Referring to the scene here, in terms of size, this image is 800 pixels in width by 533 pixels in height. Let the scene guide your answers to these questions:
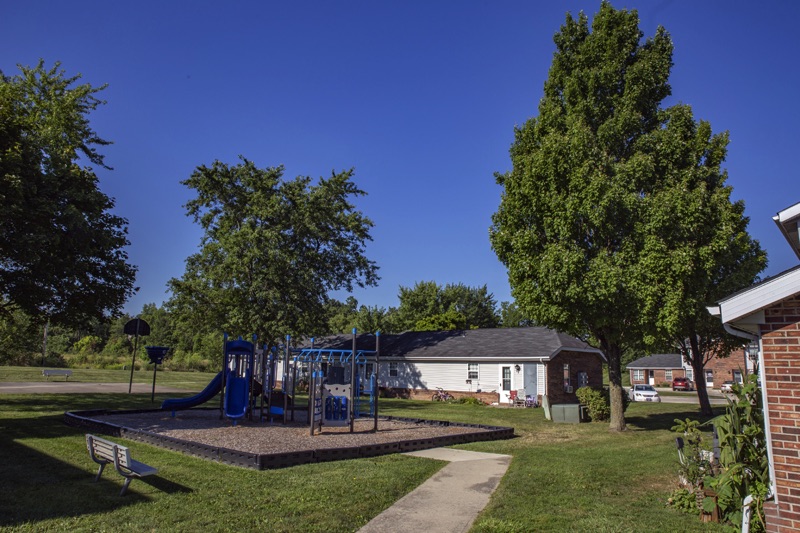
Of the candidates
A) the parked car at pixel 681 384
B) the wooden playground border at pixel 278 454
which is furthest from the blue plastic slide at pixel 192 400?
the parked car at pixel 681 384

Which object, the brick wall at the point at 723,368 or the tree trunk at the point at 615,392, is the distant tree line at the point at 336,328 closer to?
the brick wall at the point at 723,368

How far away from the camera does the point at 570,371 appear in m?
32.6

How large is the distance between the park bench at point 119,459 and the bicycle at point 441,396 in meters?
26.1

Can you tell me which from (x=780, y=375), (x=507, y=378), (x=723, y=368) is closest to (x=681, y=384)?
(x=723, y=368)

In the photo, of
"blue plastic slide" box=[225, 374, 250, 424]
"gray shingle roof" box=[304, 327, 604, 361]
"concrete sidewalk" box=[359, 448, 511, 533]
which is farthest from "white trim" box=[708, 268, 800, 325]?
"gray shingle roof" box=[304, 327, 604, 361]

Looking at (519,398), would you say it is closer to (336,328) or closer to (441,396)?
(441,396)

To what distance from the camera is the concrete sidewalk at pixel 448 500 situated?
22.9 feet

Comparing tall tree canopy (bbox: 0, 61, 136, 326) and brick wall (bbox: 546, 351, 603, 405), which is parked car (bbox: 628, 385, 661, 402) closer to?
brick wall (bbox: 546, 351, 603, 405)

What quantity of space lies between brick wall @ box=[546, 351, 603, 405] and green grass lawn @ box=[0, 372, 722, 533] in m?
17.2

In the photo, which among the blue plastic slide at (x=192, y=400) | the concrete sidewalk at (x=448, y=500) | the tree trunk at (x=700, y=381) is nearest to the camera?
the concrete sidewalk at (x=448, y=500)

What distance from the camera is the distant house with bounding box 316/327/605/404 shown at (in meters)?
30.8

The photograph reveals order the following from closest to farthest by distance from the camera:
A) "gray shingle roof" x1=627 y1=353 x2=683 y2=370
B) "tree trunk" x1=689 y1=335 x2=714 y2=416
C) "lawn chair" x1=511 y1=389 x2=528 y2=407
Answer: "tree trunk" x1=689 y1=335 x2=714 y2=416 < "lawn chair" x1=511 y1=389 x2=528 y2=407 < "gray shingle roof" x1=627 y1=353 x2=683 y2=370

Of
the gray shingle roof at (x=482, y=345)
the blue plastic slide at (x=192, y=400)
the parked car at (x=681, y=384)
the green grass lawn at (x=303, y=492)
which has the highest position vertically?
the gray shingle roof at (x=482, y=345)

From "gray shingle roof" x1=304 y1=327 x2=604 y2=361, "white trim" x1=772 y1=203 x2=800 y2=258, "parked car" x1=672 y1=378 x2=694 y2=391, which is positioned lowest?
A: "parked car" x1=672 y1=378 x2=694 y2=391
